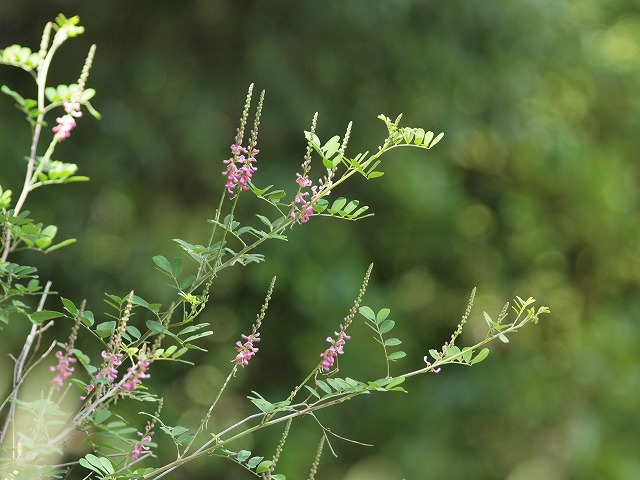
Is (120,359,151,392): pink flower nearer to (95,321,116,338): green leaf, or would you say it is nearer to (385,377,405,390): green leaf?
(95,321,116,338): green leaf

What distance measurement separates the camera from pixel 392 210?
434 centimetres

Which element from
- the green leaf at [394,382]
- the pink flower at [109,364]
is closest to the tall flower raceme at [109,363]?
the pink flower at [109,364]

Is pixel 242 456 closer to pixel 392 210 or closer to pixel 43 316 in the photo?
pixel 43 316

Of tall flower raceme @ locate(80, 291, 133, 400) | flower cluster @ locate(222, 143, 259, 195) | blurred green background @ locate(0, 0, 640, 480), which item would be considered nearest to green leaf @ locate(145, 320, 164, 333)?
tall flower raceme @ locate(80, 291, 133, 400)

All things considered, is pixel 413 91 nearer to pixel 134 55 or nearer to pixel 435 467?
pixel 134 55

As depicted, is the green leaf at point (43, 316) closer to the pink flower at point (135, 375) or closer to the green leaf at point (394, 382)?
the pink flower at point (135, 375)

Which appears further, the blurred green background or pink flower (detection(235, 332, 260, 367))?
the blurred green background

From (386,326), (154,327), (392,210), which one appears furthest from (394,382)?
Result: (392,210)

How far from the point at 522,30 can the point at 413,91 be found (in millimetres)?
506

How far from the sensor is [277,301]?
4148 millimetres

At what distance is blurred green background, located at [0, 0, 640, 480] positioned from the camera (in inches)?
144

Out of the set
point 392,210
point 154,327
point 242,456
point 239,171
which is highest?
point 239,171

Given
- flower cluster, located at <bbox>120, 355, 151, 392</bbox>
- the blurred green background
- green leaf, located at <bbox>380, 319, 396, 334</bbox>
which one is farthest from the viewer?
the blurred green background

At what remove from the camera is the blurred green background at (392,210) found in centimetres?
365
